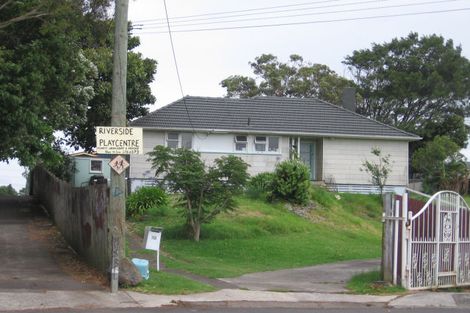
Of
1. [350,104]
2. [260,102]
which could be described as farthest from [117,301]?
[350,104]

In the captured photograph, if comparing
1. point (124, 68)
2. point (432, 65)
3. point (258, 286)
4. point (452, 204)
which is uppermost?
point (432, 65)

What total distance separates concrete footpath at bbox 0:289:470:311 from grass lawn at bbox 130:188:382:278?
294cm

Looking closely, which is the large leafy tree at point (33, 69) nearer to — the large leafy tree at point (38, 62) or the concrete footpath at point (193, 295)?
the large leafy tree at point (38, 62)

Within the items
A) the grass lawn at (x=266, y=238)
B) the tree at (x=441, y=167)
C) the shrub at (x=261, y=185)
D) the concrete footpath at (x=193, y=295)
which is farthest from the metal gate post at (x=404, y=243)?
the tree at (x=441, y=167)

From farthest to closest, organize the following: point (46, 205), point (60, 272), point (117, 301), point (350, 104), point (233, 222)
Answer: point (350, 104), point (46, 205), point (233, 222), point (60, 272), point (117, 301)

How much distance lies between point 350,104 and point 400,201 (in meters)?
23.9

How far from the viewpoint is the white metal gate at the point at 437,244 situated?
45.6ft

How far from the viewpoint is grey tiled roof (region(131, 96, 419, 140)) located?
1235 inches

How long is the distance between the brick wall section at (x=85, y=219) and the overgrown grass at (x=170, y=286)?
3.33 ft

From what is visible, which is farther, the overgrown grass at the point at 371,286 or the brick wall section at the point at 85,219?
the brick wall section at the point at 85,219

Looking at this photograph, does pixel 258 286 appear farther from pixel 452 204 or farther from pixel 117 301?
pixel 452 204

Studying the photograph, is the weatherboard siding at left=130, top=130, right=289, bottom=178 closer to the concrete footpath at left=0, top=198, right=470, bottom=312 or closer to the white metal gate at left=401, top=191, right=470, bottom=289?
the concrete footpath at left=0, top=198, right=470, bottom=312

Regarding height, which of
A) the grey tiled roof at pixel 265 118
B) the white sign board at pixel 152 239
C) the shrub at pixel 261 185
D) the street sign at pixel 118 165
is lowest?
the white sign board at pixel 152 239

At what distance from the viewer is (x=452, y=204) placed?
596 inches
